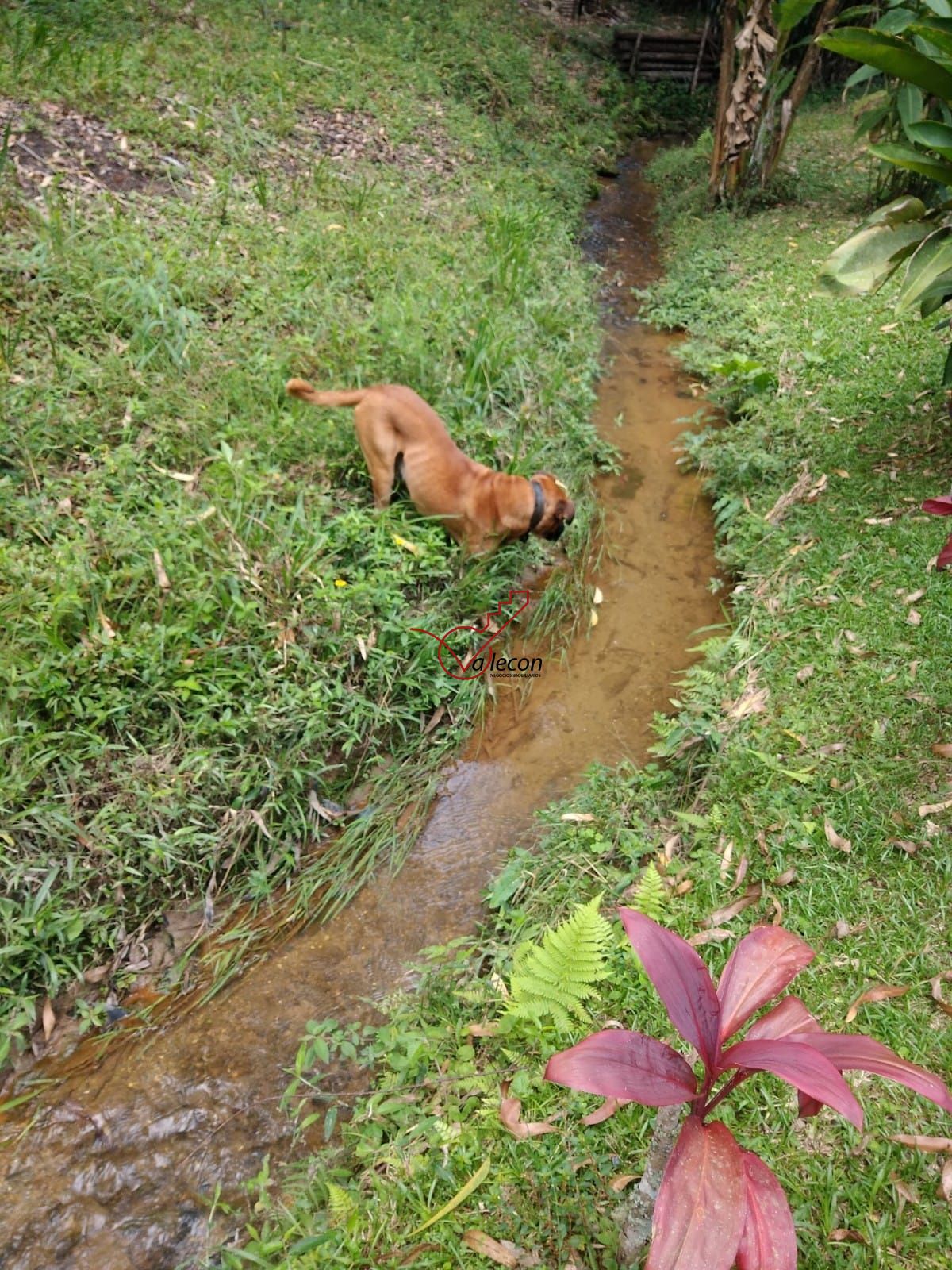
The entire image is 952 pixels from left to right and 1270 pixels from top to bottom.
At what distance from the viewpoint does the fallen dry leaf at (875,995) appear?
212cm

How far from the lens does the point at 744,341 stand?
20.9 feet

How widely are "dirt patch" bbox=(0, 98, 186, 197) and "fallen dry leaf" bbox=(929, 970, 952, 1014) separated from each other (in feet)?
20.5

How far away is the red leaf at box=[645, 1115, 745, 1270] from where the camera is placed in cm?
112

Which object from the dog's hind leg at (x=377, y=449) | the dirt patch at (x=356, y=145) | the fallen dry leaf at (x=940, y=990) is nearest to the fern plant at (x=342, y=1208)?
the fallen dry leaf at (x=940, y=990)

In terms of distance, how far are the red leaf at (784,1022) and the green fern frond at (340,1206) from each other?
125 centimetres

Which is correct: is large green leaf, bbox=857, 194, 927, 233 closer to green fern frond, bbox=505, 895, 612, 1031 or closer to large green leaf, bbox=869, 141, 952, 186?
large green leaf, bbox=869, 141, 952, 186

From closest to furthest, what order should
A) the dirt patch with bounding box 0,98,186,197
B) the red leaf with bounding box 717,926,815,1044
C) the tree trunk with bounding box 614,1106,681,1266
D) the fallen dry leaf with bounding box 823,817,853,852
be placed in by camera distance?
the red leaf with bounding box 717,926,815,1044 → the tree trunk with bounding box 614,1106,681,1266 → the fallen dry leaf with bounding box 823,817,853,852 → the dirt patch with bounding box 0,98,186,197

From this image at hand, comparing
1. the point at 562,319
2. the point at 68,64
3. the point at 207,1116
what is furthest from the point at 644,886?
the point at 68,64

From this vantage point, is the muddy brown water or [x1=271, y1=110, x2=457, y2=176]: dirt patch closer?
the muddy brown water

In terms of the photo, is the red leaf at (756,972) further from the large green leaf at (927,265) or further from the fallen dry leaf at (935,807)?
the large green leaf at (927,265)

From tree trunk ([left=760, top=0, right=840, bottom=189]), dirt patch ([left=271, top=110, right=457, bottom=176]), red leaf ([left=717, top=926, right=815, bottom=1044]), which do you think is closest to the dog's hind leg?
red leaf ([left=717, top=926, right=815, bottom=1044])

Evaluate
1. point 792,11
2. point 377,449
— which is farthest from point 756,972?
point 792,11

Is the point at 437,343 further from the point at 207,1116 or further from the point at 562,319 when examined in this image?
the point at 207,1116

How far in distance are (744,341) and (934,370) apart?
68.2 inches
